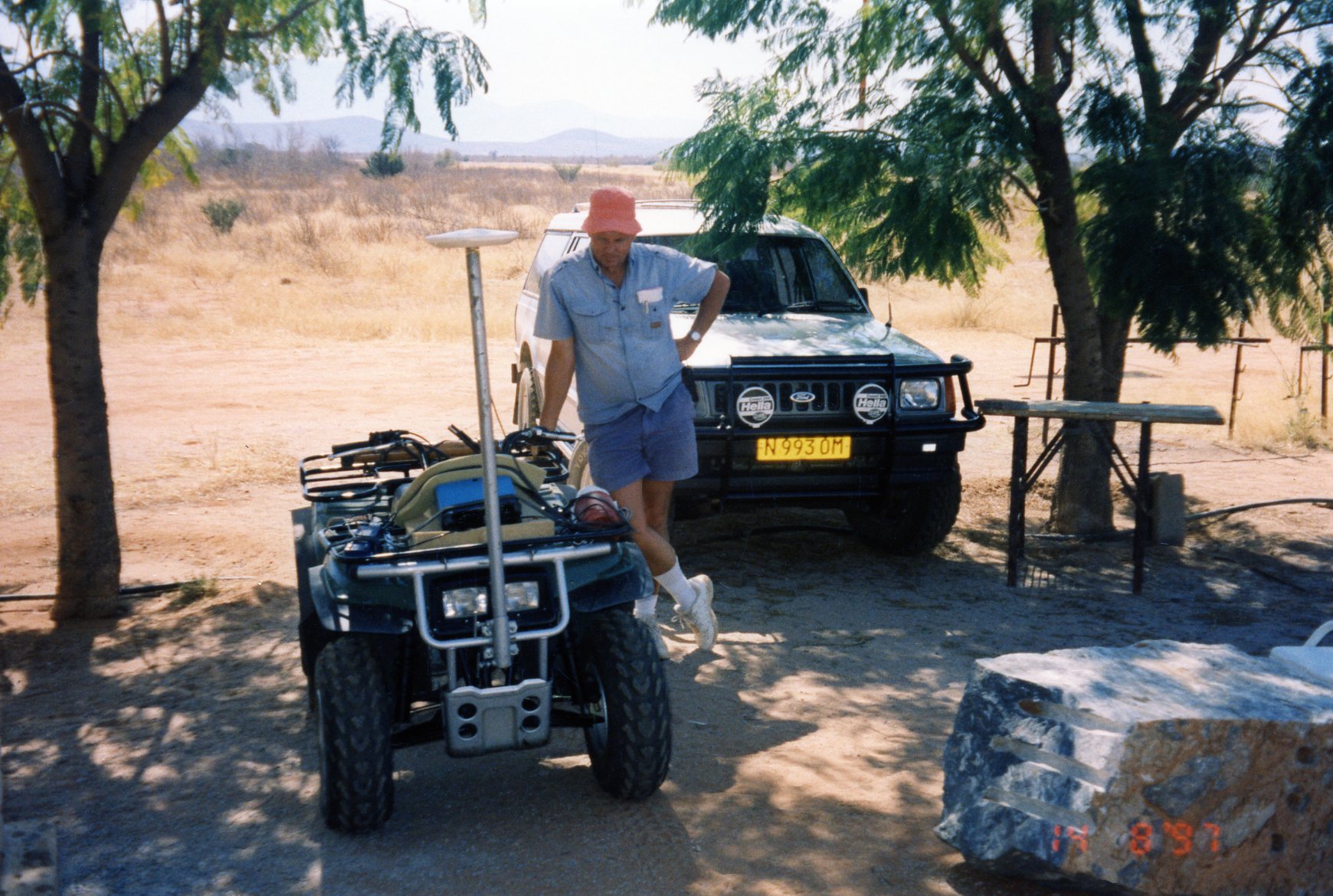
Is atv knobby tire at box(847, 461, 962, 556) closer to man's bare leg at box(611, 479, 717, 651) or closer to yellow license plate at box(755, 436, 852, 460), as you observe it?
yellow license plate at box(755, 436, 852, 460)

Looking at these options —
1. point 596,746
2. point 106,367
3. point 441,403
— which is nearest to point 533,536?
point 596,746

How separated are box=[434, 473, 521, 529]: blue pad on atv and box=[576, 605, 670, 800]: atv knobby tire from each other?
43 cm

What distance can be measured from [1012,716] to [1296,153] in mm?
5008

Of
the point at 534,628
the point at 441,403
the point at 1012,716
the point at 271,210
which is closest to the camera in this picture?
the point at 1012,716

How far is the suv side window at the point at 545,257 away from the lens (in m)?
8.97

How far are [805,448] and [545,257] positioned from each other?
3264mm

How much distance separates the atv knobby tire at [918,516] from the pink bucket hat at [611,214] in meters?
2.89

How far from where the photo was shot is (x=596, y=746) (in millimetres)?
4199

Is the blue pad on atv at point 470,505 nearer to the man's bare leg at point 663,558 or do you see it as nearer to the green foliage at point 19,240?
the man's bare leg at point 663,558

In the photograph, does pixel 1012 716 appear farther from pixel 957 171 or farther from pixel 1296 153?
pixel 1296 153

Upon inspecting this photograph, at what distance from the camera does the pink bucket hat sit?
4914 millimetres

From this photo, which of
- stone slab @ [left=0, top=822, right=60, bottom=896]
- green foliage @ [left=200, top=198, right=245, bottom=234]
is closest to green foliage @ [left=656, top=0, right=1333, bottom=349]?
stone slab @ [left=0, top=822, right=60, bottom=896]

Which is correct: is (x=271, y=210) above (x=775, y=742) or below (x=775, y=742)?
above

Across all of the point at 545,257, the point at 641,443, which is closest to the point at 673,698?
the point at 641,443
